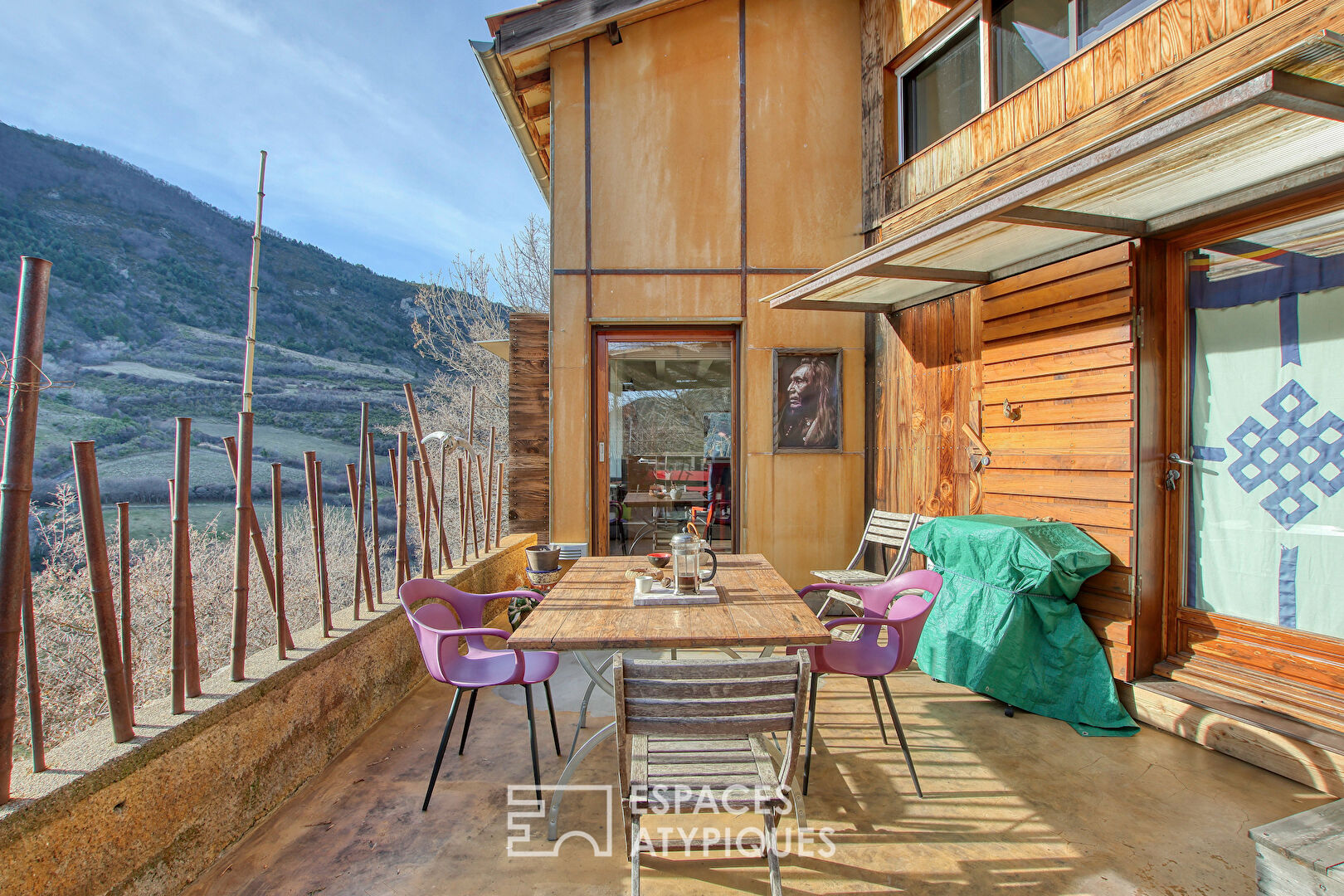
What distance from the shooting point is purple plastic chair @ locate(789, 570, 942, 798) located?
2541 millimetres

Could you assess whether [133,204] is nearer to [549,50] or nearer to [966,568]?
[549,50]

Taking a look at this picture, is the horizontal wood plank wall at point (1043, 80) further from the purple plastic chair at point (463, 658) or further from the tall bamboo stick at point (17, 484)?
the tall bamboo stick at point (17, 484)

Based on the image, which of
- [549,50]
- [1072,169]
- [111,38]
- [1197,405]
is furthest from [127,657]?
[111,38]

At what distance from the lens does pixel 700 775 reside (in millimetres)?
1828

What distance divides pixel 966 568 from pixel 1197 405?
1.40m

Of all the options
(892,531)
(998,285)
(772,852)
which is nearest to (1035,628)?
(892,531)

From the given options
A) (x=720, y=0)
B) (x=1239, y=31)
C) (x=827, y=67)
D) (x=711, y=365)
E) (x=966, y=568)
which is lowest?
(x=966, y=568)

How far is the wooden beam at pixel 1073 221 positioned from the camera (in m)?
2.84

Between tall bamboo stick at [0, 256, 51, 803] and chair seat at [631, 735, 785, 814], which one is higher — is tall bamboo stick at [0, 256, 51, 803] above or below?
above

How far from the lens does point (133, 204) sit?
30016mm

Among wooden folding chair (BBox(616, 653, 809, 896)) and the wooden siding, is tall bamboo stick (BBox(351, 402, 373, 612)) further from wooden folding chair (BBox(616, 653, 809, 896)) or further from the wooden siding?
the wooden siding

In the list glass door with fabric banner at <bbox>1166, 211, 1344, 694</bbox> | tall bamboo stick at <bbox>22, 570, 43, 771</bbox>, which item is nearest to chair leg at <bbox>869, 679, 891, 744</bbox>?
glass door with fabric banner at <bbox>1166, 211, 1344, 694</bbox>

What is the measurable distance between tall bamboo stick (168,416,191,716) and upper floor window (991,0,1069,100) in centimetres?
490

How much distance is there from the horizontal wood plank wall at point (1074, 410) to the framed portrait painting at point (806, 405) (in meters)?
1.46
